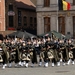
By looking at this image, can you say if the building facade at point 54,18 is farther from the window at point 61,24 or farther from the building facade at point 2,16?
the building facade at point 2,16

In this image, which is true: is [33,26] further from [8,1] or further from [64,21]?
[64,21]

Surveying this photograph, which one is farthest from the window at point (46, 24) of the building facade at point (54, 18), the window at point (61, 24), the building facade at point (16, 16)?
the building facade at point (16, 16)

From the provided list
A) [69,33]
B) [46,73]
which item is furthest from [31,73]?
[69,33]

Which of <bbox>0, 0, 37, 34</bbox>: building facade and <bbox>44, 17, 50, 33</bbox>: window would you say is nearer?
<bbox>44, 17, 50, 33</bbox>: window

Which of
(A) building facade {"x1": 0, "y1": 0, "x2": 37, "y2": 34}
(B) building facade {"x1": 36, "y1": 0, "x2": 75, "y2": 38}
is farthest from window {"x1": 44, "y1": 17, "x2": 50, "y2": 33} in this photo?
(A) building facade {"x1": 0, "y1": 0, "x2": 37, "y2": 34}

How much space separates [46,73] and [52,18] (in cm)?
3718

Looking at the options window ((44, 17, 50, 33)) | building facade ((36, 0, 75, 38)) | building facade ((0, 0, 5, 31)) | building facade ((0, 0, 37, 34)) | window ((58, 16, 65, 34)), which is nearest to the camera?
building facade ((36, 0, 75, 38))

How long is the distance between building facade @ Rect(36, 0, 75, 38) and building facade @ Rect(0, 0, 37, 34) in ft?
27.8

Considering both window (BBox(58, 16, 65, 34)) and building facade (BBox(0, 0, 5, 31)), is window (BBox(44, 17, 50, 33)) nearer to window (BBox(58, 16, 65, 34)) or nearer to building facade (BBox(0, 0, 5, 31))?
window (BBox(58, 16, 65, 34))

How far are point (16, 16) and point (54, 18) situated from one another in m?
14.1

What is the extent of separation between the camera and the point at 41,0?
5672cm

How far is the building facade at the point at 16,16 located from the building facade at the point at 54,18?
8469mm

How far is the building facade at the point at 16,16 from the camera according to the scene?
63.1 meters

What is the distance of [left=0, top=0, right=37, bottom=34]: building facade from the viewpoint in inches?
2486
